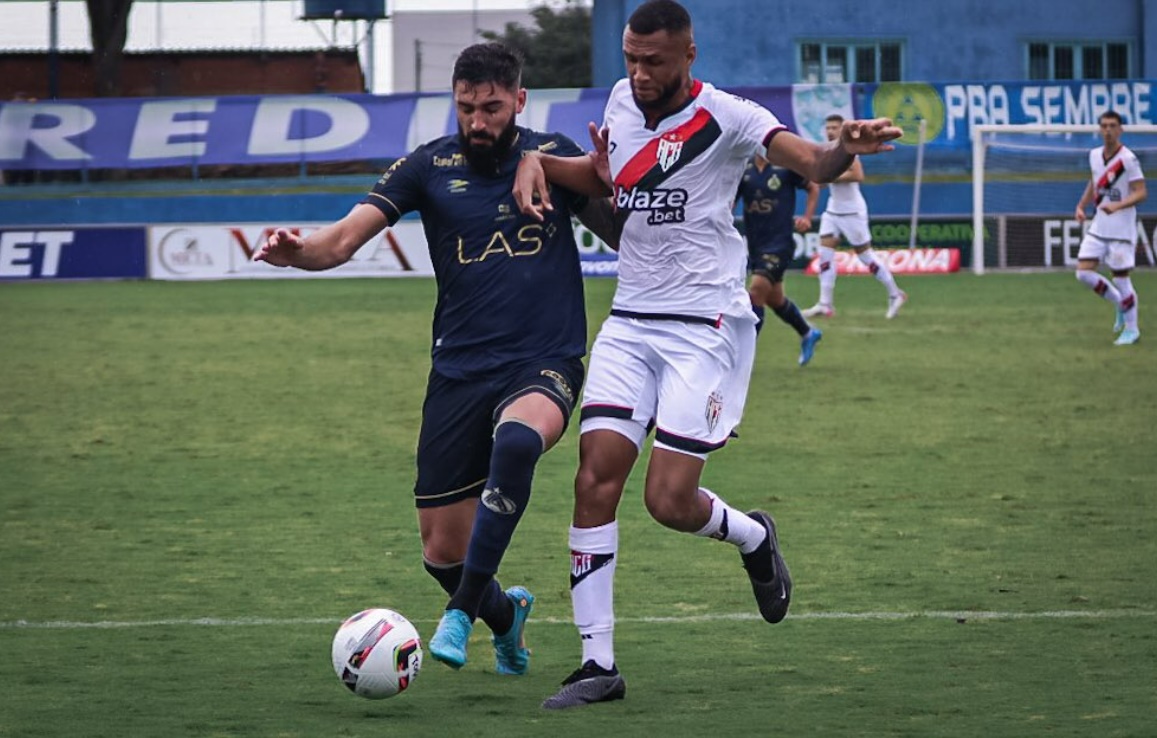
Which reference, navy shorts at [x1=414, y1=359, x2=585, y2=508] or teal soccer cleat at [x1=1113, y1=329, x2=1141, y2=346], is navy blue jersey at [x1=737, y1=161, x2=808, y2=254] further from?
navy shorts at [x1=414, y1=359, x2=585, y2=508]

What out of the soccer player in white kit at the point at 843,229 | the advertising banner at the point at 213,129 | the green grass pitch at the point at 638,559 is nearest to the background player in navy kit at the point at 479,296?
the green grass pitch at the point at 638,559

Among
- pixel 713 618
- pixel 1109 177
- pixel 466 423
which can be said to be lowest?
pixel 1109 177

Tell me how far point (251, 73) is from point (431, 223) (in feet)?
132

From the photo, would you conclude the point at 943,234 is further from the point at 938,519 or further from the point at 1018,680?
the point at 1018,680

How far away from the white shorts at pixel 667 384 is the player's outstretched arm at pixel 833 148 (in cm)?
61

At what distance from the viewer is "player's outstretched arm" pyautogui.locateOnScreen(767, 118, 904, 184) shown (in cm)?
541

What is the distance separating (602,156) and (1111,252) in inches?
553

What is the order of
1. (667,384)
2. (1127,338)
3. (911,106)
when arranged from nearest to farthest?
(667,384), (1127,338), (911,106)

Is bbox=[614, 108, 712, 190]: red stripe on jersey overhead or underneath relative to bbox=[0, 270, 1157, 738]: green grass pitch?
overhead

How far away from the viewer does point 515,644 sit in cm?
587

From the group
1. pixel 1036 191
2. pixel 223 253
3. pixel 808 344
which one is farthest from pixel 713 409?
pixel 1036 191

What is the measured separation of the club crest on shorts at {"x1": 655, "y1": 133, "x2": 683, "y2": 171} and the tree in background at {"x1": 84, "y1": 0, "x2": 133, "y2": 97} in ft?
124

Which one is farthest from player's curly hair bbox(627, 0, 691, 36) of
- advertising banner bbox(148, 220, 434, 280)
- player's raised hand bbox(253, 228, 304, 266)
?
advertising banner bbox(148, 220, 434, 280)

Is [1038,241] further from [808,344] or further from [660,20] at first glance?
[660,20]
